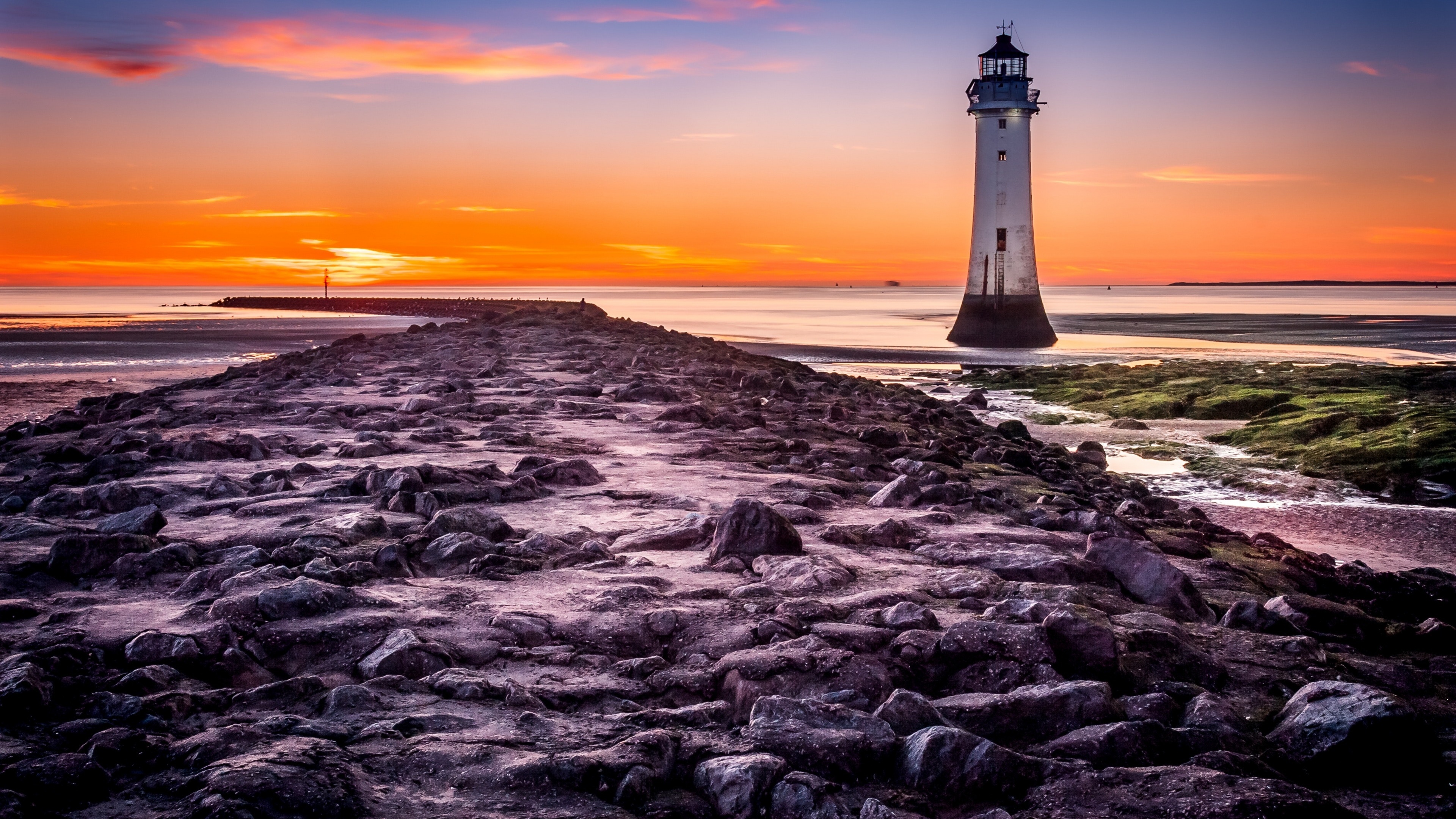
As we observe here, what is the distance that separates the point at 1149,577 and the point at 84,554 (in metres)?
5.48

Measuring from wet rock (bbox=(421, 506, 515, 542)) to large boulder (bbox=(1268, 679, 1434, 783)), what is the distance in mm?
3982

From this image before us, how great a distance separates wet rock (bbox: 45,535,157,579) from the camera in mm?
5273

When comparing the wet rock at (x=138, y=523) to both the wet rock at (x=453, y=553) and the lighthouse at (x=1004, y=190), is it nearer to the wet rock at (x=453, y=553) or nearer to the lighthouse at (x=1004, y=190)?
the wet rock at (x=453, y=553)

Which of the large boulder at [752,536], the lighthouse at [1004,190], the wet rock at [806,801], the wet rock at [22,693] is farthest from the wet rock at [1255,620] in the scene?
the lighthouse at [1004,190]

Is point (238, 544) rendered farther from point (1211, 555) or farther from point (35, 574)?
point (1211, 555)

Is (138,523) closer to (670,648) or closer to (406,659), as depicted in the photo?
(406,659)

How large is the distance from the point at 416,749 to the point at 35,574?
2.96 metres

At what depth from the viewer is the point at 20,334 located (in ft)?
143

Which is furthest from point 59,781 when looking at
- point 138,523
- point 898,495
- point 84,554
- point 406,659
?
point 898,495

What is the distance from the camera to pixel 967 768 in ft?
11.0

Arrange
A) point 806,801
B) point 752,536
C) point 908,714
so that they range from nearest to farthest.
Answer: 1. point 806,801
2. point 908,714
3. point 752,536

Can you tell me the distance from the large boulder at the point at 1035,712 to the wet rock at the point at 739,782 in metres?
0.82

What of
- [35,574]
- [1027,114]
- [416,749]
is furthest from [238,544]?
[1027,114]

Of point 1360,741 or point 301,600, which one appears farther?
point 301,600
